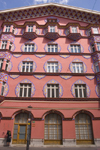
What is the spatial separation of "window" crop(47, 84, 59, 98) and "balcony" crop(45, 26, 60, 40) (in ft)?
30.2

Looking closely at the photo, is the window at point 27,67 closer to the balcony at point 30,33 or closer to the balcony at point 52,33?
the balcony at point 30,33

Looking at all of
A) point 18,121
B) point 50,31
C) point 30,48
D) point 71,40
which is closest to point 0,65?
point 30,48

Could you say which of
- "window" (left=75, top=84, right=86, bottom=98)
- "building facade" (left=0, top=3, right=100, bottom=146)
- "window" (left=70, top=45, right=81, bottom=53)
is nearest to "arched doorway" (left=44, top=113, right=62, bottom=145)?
"building facade" (left=0, top=3, right=100, bottom=146)

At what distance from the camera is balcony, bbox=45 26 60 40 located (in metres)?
23.3

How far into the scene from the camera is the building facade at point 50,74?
17906mm

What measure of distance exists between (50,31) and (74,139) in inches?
728

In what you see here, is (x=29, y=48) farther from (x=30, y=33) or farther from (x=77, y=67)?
(x=77, y=67)

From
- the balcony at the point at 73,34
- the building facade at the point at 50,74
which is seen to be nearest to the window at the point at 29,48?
the building facade at the point at 50,74

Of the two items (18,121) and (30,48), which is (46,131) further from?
(30,48)

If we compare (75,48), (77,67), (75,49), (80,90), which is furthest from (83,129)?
(75,48)

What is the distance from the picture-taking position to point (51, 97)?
1930 centimetres

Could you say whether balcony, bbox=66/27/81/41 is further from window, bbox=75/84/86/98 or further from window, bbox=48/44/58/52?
window, bbox=75/84/86/98

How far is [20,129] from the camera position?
708 inches

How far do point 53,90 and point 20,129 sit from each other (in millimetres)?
7258
